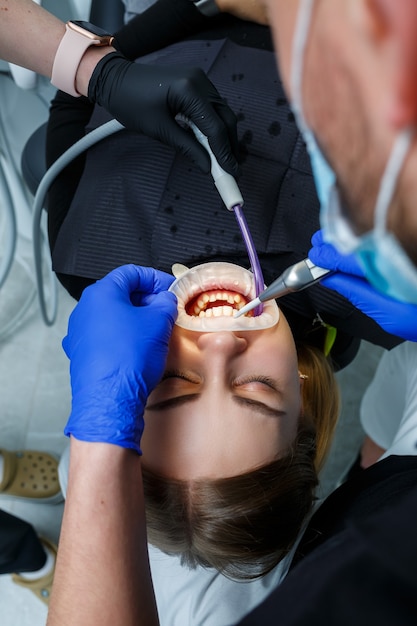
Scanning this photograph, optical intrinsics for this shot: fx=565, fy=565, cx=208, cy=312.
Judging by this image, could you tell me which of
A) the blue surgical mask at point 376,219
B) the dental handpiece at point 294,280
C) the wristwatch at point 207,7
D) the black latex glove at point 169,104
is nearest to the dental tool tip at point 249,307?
the dental handpiece at point 294,280

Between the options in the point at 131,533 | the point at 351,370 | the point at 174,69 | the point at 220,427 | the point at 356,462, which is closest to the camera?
the point at 131,533

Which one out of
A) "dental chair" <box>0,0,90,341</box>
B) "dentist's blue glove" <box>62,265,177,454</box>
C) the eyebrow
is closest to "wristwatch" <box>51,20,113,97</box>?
"dental chair" <box>0,0,90,341</box>

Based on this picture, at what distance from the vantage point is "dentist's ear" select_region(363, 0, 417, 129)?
369 mm

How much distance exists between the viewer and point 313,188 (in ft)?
3.72

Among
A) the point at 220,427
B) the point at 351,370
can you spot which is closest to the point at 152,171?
the point at 220,427

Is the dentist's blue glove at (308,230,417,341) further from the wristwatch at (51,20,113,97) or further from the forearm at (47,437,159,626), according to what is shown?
the wristwatch at (51,20,113,97)

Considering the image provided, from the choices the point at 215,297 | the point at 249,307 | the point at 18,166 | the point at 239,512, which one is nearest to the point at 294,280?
the point at 249,307

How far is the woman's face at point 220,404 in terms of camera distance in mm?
950

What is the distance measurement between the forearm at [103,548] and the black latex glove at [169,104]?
58 centimetres

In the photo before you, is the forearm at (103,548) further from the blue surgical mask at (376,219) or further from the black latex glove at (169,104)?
the black latex glove at (169,104)

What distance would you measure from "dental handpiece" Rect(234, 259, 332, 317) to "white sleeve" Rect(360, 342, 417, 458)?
39 cm

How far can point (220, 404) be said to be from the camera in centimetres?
96

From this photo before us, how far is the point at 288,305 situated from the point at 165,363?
0.35 metres

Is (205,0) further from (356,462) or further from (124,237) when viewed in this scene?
(356,462)
